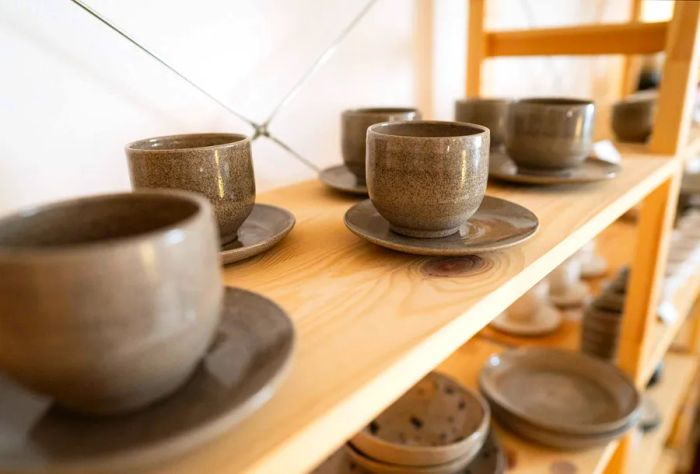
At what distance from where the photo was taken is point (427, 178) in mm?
410

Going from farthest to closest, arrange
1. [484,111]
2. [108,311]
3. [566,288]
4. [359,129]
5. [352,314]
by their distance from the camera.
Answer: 1. [566,288]
2. [484,111]
3. [359,129]
4. [352,314]
5. [108,311]

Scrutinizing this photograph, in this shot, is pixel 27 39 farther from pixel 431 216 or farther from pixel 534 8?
pixel 534 8

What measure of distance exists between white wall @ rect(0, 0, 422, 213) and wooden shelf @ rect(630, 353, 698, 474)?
88cm

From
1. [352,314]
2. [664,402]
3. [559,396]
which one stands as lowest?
[664,402]

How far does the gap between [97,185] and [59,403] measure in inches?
13.0

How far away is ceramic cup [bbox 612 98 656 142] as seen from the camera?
949 millimetres

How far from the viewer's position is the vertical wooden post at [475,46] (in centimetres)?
90

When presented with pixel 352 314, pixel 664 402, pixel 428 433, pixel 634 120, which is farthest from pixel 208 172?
pixel 664 402

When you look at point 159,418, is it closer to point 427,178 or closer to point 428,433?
point 427,178

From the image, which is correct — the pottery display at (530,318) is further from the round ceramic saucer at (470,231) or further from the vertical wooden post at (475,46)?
the round ceramic saucer at (470,231)

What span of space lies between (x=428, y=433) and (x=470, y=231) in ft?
1.46

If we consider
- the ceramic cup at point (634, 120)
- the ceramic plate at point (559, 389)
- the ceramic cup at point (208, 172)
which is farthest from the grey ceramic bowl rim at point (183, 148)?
the ceramic cup at point (634, 120)

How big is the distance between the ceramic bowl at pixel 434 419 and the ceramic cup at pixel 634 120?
1.79 ft

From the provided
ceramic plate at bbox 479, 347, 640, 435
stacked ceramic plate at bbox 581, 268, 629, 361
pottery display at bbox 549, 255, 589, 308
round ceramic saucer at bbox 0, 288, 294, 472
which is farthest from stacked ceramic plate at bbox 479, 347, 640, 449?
round ceramic saucer at bbox 0, 288, 294, 472
